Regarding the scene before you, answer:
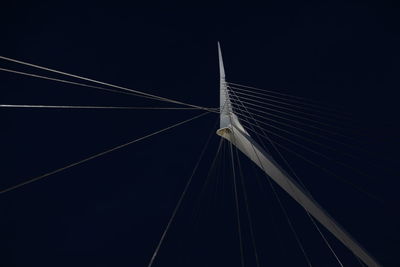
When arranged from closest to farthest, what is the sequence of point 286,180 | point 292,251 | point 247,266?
point 286,180 < point 292,251 < point 247,266

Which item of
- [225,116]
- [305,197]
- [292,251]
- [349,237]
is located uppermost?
[225,116]

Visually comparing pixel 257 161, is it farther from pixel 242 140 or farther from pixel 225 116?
pixel 225 116

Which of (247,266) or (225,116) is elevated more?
(225,116)

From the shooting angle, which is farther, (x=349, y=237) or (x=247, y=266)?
(x=247, y=266)

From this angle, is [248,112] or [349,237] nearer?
[349,237]

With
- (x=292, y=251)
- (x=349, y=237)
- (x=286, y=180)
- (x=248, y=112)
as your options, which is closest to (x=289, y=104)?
(x=248, y=112)

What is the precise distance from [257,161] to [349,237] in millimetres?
2648

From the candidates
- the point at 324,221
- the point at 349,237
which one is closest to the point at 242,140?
the point at 324,221

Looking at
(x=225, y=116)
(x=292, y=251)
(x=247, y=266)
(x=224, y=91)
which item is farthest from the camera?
(x=247, y=266)

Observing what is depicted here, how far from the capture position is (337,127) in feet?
33.5

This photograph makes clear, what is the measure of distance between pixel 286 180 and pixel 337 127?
3.05 metres

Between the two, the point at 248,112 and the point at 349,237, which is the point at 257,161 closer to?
the point at 248,112

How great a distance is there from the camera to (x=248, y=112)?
Result: 978 centimetres

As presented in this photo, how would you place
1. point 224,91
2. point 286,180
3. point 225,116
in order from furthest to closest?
point 224,91 → point 225,116 → point 286,180
